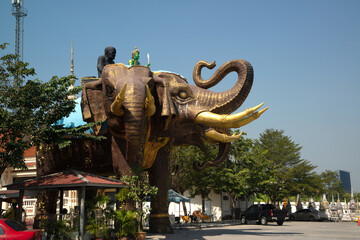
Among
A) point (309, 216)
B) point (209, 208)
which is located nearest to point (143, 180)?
point (209, 208)

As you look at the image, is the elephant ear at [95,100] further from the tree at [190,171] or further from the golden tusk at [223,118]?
the tree at [190,171]

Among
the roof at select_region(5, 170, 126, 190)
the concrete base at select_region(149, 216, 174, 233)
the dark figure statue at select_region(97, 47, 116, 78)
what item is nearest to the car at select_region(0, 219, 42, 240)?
the roof at select_region(5, 170, 126, 190)

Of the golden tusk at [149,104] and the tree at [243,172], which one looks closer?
the golden tusk at [149,104]

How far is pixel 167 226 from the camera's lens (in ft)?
54.3

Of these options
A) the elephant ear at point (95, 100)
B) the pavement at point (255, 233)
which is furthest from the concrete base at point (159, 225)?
the elephant ear at point (95, 100)

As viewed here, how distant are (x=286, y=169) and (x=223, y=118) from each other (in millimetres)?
37457

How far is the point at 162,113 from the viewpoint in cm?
1519

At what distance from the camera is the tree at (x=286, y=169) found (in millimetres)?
48406

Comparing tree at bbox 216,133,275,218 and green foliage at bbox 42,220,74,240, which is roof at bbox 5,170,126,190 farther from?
tree at bbox 216,133,275,218

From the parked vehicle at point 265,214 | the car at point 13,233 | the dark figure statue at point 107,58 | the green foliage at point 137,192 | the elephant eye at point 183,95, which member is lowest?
the parked vehicle at point 265,214

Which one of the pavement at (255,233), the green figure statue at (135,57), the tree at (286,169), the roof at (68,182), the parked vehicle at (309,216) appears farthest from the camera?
the tree at (286,169)

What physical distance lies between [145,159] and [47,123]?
4.13 m

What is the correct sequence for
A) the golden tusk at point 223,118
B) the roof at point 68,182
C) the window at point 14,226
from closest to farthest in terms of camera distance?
the window at point 14,226 < the roof at point 68,182 < the golden tusk at point 223,118

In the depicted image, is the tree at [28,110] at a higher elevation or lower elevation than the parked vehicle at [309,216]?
higher
